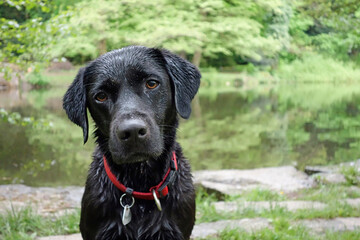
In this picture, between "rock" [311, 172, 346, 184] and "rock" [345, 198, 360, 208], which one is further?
"rock" [311, 172, 346, 184]

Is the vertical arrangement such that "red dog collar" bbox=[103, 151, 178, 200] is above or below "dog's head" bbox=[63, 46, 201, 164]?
below

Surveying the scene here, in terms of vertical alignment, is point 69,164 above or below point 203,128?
above

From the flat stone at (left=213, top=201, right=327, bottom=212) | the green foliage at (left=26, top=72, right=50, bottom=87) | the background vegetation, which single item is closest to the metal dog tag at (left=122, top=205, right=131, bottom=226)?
the flat stone at (left=213, top=201, right=327, bottom=212)

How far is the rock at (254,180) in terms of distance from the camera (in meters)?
4.89

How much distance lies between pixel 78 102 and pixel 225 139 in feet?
23.0

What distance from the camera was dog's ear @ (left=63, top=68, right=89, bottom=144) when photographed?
2191 mm

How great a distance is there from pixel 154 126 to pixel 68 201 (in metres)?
3.10

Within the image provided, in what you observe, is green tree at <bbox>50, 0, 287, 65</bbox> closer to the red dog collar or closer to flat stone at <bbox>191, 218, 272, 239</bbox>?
flat stone at <bbox>191, 218, 272, 239</bbox>

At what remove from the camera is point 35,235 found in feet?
9.90

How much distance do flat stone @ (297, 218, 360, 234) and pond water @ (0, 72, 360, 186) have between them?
3734 mm

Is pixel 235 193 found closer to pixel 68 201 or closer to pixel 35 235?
pixel 68 201

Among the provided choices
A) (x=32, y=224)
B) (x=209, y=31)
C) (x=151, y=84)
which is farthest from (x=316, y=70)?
(x=151, y=84)

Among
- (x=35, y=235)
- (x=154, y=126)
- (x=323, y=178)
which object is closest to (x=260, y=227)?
(x=154, y=126)

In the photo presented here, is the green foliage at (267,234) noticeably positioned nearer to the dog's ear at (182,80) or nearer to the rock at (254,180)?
the dog's ear at (182,80)
